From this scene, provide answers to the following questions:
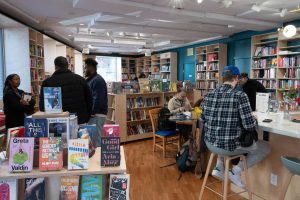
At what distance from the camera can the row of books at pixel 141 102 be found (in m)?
5.89

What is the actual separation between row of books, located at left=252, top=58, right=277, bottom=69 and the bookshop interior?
3cm

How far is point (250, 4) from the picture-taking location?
461 centimetres

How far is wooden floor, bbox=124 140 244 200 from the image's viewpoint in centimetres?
315

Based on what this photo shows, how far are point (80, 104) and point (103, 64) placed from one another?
10.9 meters

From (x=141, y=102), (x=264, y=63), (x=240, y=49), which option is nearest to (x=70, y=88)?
(x=141, y=102)

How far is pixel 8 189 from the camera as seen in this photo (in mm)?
1438

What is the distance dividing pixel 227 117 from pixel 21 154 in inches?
67.9

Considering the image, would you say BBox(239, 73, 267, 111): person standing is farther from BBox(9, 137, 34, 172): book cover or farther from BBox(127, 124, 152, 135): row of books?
BBox(9, 137, 34, 172): book cover

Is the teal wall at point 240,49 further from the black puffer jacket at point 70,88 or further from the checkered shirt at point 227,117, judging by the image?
the black puffer jacket at point 70,88

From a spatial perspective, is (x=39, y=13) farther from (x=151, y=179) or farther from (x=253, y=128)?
(x=253, y=128)

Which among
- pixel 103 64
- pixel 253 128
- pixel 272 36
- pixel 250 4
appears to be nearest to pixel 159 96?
pixel 250 4

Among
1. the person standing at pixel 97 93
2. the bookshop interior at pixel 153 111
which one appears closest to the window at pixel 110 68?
the bookshop interior at pixel 153 111

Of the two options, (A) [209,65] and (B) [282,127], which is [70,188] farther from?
(A) [209,65]

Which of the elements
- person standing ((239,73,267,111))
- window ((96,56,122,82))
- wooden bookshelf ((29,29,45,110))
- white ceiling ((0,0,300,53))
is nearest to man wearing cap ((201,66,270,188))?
person standing ((239,73,267,111))
